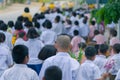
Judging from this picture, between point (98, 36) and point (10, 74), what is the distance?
8864 mm

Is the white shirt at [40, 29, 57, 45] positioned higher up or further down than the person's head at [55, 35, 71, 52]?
further down

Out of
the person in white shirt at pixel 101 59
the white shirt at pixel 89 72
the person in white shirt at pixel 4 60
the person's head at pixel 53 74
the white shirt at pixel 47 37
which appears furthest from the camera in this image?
the white shirt at pixel 47 37

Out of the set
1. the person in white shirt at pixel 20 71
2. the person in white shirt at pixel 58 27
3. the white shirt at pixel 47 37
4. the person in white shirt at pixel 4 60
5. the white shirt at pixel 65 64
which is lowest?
the person in white shirt at pixel 58 27

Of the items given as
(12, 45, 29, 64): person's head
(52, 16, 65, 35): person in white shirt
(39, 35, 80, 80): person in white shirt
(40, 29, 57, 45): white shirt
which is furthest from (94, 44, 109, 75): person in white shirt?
(52, 16, 65, 35): person in white shirt

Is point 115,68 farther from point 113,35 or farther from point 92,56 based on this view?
point 113,35

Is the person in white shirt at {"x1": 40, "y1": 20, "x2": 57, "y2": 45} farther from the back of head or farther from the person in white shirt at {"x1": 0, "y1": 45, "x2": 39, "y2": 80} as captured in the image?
the person in white shirt at {"x1": 0, "y1": 45, "x2": 39, "y2": 80}

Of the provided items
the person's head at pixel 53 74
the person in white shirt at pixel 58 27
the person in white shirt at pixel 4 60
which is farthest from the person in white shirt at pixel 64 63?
the person in white shirt at pixel 58 27

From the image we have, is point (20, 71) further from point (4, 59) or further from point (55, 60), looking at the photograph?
point (4, 59)

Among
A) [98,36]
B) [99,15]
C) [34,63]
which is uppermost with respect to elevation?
[99,15]

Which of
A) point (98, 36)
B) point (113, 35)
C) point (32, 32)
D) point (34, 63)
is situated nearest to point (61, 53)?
point (34, 63)

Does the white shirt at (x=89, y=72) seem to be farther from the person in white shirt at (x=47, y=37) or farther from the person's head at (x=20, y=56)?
the person in white shirt at (x=47, y=37)

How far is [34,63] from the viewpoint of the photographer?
9375 mm

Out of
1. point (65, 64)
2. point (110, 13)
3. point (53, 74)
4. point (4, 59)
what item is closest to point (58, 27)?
point (110, 13)

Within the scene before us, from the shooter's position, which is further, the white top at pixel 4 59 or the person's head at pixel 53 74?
Answer: the white top at pixel 4 59
